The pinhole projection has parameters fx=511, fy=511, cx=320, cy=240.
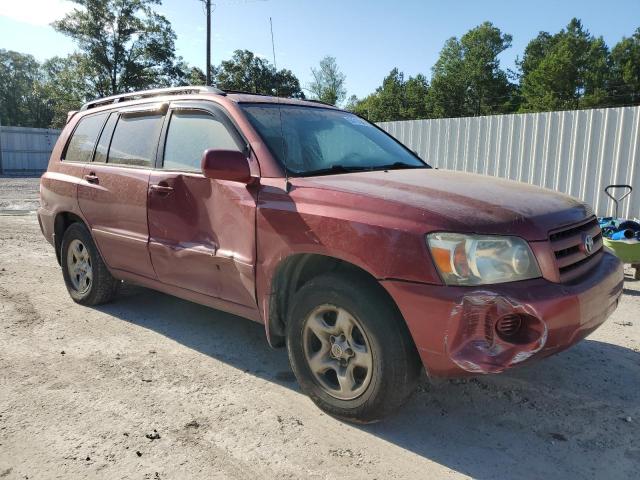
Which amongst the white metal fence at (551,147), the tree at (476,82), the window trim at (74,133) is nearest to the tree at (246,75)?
the tree at (476,82)

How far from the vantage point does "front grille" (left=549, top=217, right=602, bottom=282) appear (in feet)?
8.38

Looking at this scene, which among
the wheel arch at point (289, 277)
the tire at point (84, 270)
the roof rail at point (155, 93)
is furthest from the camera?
the tire at point (84, 270)

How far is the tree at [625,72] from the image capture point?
52156 mm

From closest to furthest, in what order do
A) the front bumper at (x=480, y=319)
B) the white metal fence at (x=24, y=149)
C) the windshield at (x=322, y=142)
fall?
1. the front bumper at (x=480, y=319)
2. the windshield at (x=322, y=142)
3. the white metal fence at (x=24, y=149)

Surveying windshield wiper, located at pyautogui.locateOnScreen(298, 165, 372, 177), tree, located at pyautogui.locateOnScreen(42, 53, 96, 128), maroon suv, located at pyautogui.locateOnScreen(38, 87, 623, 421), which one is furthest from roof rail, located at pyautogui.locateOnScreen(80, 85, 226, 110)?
tree, located at pyautogui.locateOnScreen(42, 53, 96, 128)

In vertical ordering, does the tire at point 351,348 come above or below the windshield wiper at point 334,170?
below

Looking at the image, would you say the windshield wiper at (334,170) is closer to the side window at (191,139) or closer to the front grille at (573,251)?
the side window at (191,139)

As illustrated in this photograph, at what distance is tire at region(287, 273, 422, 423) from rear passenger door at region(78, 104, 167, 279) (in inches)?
64.7

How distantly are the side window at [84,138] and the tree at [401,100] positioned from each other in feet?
189

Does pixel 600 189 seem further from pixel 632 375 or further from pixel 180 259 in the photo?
pixel 180 259

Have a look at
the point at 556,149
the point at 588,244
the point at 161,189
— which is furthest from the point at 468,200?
the point at 556,149

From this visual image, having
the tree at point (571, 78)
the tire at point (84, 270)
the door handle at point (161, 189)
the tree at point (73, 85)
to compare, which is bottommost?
the tire at point (84, 270)

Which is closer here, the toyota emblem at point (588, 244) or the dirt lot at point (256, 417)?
the dirt lot at point (256, 417)

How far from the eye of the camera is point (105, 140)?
462 cm
